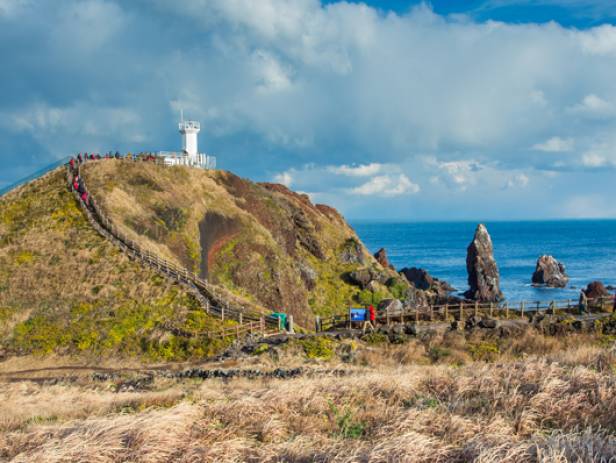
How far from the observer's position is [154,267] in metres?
43.2

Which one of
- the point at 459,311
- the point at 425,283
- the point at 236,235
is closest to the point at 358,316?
the point at 459,311

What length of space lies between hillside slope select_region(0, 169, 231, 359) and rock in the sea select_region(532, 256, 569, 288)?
89.5 metres

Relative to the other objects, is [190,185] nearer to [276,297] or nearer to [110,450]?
[276,297]

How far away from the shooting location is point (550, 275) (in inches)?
4193

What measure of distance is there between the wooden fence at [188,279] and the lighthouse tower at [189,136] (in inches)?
1070

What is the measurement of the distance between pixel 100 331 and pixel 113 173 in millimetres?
30805

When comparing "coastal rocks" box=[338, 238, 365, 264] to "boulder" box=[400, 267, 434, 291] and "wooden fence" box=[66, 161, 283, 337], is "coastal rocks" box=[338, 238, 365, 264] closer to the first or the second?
"boulder" box=[400, 267, 434, 291]

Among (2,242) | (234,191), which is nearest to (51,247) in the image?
(2,242)

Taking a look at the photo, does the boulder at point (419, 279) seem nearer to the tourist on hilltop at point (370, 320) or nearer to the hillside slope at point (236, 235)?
the hillside slope at point (236, 235)

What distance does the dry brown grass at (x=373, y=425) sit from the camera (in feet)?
27.6

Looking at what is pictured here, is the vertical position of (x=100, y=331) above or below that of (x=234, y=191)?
below

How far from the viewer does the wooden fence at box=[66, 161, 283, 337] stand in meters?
37.8

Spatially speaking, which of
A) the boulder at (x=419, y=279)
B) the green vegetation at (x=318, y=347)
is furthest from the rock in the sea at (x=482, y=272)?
the green vegetation at (x=318, y=347)

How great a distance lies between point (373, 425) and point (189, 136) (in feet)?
243
